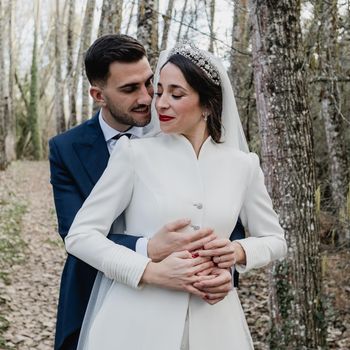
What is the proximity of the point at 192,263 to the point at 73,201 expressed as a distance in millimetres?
594

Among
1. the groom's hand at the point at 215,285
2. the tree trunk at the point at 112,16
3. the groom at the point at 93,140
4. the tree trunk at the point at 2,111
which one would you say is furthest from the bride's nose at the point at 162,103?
the tree trunk at the point at 2,111

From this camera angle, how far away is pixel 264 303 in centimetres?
638

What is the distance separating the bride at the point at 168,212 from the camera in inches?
77.3

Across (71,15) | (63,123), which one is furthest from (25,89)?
(71,15)

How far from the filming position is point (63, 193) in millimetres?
2223

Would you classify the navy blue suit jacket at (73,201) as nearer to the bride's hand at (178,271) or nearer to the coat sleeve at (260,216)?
the coat sleeve at (260,216)

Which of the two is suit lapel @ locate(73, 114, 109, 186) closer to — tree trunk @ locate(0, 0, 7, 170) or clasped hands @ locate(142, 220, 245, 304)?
clasped hands @ locate(142, 220, 245, 304)

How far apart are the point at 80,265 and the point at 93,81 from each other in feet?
2.62

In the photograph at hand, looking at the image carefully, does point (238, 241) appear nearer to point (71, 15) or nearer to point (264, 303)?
point (264, 303)

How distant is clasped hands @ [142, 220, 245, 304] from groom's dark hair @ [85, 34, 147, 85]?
80 cm

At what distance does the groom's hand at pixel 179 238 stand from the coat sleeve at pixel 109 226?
0.28ft

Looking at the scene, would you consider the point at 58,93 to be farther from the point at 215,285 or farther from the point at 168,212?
the point at 215,285

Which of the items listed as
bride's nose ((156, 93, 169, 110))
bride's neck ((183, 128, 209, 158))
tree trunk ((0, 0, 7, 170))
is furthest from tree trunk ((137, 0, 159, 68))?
tree trunk ((0, 0, 7, 170))

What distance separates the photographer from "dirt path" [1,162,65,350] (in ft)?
17.8
